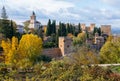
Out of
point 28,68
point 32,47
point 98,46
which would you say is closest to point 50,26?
point 98,46

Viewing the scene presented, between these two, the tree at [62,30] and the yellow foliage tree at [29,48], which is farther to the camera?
the tree at [62,30]

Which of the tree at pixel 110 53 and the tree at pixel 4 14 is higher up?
the tree at pixel 4 14

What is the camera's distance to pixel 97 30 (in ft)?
161

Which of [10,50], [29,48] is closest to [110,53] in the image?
[29,48]

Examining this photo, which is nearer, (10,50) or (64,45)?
(10,50)

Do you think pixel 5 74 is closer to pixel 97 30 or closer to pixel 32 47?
pixel 32 47

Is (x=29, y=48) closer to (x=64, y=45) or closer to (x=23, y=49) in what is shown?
(x=23, y=49)

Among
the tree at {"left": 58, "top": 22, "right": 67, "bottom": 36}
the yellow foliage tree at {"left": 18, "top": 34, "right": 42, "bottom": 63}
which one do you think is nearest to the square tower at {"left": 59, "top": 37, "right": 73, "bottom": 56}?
the yellow foliage tree at {"left": 18, "top": 34, "right": 42, "bottom": 63}

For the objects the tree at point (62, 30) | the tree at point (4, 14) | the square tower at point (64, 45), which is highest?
the tree at point (4, 14)

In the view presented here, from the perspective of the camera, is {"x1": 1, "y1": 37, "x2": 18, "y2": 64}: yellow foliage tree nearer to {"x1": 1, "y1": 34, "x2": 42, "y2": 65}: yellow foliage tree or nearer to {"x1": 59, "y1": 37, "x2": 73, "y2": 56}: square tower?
{"x1": 1, "y1": 34, "x2": 42, "y2": 65}: yellow foliage tree

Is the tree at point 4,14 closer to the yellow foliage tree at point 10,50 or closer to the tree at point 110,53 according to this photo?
the yellow foliage tree at point 10,50

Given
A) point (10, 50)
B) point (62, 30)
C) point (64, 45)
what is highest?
point (10, 50)

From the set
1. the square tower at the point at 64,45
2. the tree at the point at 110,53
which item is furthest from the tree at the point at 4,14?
the tree at the point at 110,53

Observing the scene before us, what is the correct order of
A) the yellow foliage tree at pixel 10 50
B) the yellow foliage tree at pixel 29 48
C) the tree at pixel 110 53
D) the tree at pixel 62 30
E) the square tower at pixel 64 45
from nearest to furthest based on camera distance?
the tree at pixel 110 53
the yellow foliage tree at pixel 10 50
the yellow foliage tree at pixel 29 48
the square tower at pixel 64 45
the tree at pixel 62 30
